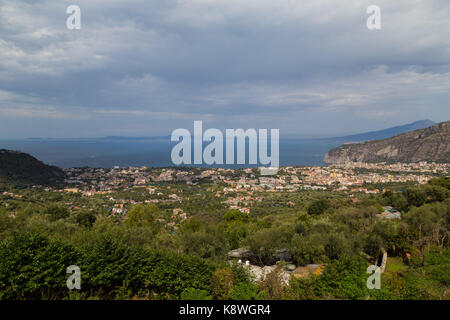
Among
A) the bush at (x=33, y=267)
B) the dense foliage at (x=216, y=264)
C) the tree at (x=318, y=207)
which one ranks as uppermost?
the bush at (x=33, y=267)

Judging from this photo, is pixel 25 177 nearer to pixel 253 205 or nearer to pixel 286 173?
pixel 253 205

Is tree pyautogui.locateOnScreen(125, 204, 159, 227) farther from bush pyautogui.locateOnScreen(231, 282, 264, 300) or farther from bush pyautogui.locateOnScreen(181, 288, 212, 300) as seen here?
bush pyautogui.locateOnScreen(231, 282, 264, 300)

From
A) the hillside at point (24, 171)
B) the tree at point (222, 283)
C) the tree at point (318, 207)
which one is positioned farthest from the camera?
the hillside at point (24, 171)

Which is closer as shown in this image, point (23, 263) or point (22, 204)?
point (23, 263)

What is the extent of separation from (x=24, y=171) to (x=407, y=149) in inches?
4176

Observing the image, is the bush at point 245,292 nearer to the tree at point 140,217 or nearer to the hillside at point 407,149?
the tree at point 140,217

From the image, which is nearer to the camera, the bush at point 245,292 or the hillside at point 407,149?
the bush at point 245,292

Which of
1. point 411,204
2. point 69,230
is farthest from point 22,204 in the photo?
point 411,204

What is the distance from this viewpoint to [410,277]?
27.4 feet

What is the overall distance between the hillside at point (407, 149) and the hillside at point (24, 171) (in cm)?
9381

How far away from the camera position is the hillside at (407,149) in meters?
70.2

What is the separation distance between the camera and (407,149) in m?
81.7

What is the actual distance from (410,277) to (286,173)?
56201 millimetres
